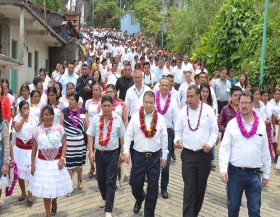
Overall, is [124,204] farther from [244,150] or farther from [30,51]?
[30,51]

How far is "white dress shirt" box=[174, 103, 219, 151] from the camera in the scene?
5663mm

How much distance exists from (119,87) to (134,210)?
4.01 meters

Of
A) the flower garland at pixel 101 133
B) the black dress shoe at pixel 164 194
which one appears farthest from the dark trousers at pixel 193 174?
the black dress shoe at pixel 164 194

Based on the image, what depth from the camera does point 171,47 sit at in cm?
3500

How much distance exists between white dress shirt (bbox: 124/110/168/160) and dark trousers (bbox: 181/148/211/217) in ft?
1.39

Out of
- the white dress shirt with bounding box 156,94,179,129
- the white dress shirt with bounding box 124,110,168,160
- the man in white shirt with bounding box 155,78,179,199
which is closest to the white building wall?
the man in white shirt with bounding box 155,78,179,199

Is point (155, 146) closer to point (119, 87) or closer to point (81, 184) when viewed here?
point (81, 184)

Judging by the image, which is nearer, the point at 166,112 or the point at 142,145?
the point at 142,145

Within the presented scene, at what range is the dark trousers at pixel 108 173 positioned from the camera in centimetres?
609

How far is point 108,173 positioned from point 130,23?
5981 centimetres

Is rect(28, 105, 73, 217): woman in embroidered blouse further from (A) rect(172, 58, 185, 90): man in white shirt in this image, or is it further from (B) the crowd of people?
(A) rect(172, 58, 185, 90): man in white shirt

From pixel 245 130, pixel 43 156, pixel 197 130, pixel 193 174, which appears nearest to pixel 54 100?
pixel 43 156

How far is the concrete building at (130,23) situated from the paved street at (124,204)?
181ft

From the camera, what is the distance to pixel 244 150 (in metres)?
5.07
